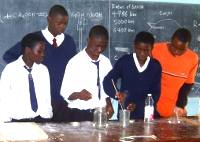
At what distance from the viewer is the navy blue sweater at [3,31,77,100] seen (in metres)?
3.72

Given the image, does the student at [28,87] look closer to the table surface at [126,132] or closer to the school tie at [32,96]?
the school tie at [32,96]

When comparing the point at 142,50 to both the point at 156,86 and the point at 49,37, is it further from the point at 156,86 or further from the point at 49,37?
the point at 49,37

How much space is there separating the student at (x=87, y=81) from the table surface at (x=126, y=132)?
0.40m

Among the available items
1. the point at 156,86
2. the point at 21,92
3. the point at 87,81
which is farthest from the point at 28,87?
the point at 156,86

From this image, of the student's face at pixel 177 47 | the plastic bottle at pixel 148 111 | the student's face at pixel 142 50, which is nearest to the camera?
the plastic bottle at pixel 148 111

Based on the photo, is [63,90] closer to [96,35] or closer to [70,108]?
[70,108]

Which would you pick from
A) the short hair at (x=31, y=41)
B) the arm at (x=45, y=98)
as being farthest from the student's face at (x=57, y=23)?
the arm at (x=45, y=98)

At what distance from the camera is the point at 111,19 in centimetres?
466

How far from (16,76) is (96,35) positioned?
79 cm

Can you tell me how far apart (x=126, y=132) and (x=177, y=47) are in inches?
49.3

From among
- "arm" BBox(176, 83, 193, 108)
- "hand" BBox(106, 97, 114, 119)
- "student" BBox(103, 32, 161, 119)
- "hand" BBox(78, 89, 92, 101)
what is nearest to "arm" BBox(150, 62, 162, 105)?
"student" BBox(103, 32, 161, 119)

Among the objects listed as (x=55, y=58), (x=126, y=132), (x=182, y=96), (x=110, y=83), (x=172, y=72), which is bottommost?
(x=126, y=132)

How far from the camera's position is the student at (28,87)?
3.15 meters

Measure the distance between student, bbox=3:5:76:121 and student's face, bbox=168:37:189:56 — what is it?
3.27ft
